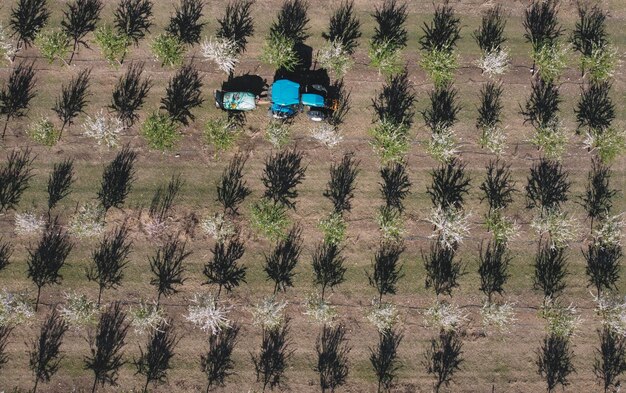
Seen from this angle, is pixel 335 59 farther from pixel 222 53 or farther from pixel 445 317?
pixel 445 317

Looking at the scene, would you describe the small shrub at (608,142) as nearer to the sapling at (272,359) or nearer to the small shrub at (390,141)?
the small shrub at (390,141)

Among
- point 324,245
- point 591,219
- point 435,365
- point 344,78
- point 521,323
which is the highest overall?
point 344,78

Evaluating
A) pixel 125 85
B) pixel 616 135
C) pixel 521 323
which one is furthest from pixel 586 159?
pixel 125 85

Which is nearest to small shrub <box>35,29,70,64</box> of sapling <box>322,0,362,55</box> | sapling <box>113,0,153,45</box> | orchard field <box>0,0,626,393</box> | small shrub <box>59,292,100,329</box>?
orchard field <box>0,0,626,393</box>

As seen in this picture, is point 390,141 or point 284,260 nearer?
point 390,141

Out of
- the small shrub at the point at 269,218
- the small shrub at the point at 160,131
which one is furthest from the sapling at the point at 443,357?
the small shrub at the point at 160,131

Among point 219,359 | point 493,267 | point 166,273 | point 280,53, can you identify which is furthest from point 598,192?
point 166,273

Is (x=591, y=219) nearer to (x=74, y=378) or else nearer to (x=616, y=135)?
(x=616, y=135)

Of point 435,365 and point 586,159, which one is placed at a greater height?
point 586,159
